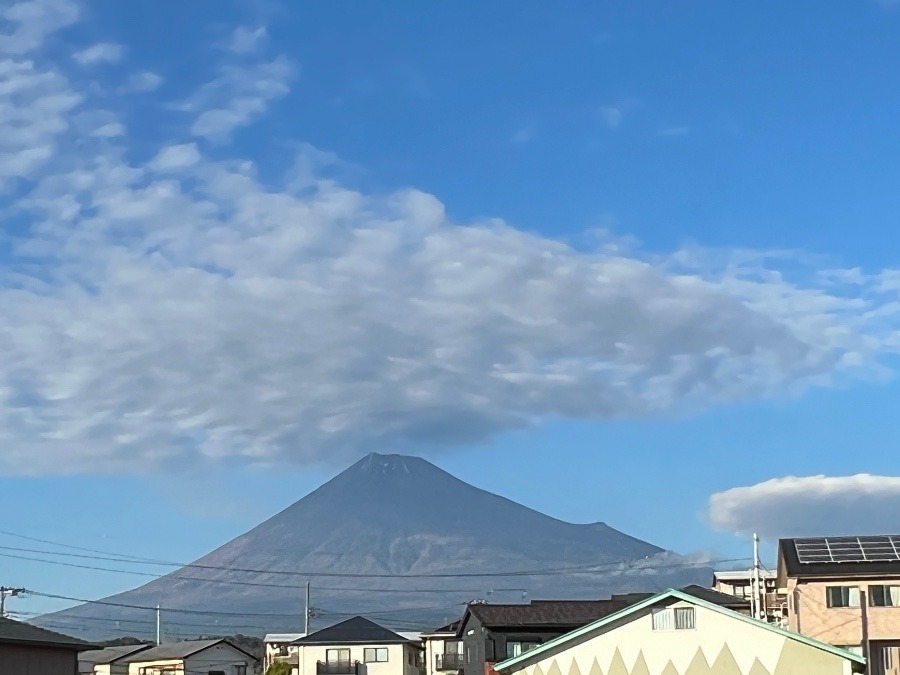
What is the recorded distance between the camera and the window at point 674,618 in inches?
1770

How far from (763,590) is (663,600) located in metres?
25.9

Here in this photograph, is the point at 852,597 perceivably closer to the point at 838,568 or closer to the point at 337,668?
the point at 838,568

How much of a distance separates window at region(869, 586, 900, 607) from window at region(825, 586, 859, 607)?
0.63 meters

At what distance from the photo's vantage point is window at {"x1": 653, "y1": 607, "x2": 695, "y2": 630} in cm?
4497

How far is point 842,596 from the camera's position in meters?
49.8

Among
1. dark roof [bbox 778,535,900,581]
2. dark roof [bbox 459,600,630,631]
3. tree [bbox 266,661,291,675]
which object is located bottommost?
tree [bbox 266,661,291,675]

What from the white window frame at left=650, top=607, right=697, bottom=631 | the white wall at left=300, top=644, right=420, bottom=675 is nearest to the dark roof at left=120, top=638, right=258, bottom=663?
the white wall at left=300, top=644, right=420, bottom=675

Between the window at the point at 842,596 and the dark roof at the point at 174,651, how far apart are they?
49324 mm

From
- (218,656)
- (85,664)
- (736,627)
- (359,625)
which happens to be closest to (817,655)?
(736,627)

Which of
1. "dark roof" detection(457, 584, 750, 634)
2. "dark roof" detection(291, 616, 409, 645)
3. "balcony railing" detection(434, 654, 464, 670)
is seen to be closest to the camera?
"dark roof" detection(457, 584, 750, 634)

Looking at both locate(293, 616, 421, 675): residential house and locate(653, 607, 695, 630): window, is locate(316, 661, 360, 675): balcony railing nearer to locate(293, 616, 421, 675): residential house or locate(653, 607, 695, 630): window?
locate(293, 616, 421, 675): residential house

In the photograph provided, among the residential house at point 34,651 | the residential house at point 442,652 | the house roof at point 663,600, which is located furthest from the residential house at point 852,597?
the residential house at point 442,652

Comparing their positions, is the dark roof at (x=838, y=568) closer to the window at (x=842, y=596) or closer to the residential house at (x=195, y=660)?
the window at (x=842, y=596)

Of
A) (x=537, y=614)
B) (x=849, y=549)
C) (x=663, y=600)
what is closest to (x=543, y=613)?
(x=537, y=614)
